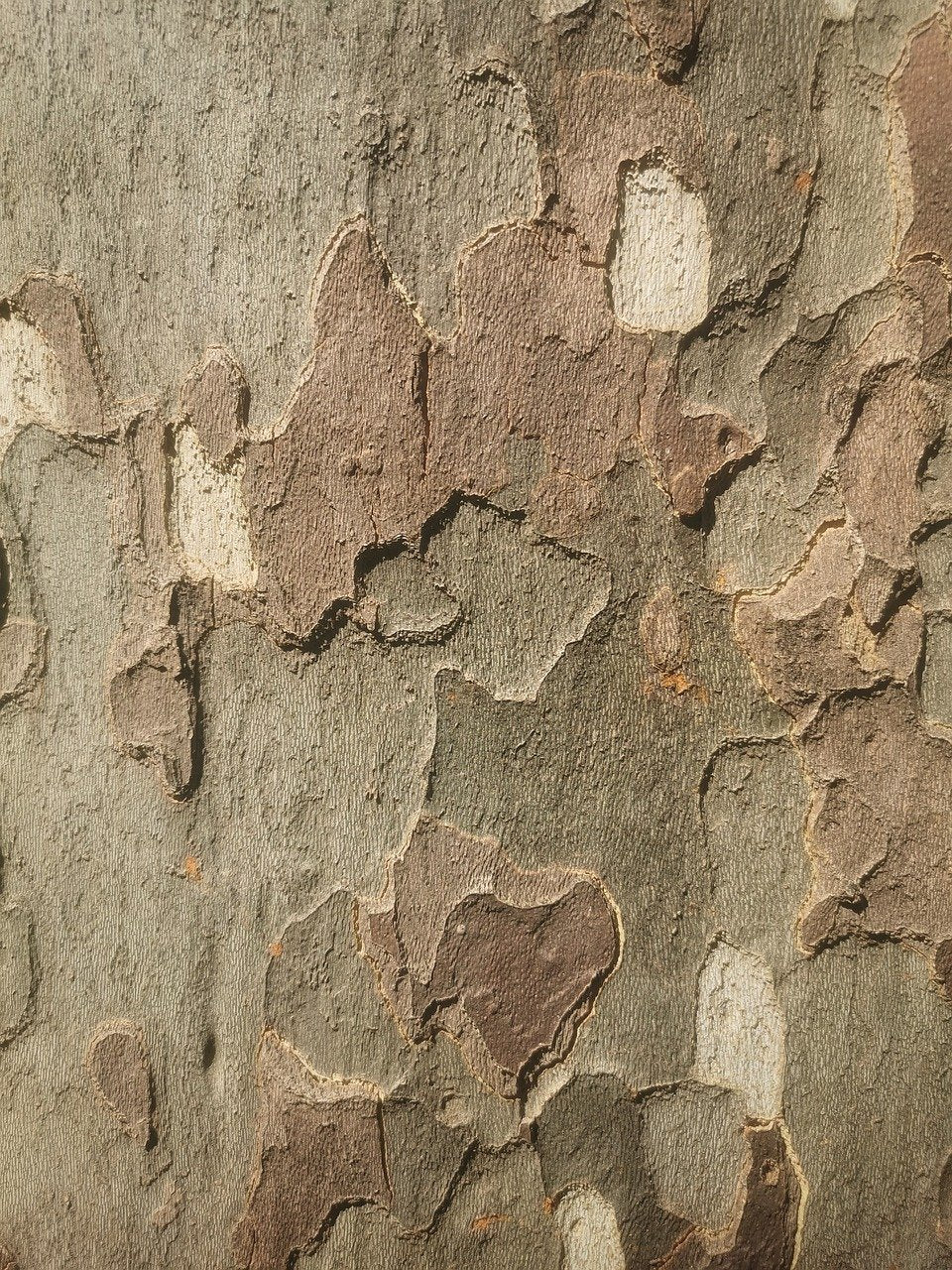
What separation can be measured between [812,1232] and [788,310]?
82 cm

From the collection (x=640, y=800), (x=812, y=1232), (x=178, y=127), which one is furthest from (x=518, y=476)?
(x=812, y=1232)

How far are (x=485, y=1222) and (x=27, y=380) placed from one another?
0.91 metres

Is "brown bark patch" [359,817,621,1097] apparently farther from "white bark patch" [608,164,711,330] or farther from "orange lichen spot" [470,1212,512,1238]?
"white bark patch" [608,164,711,330]

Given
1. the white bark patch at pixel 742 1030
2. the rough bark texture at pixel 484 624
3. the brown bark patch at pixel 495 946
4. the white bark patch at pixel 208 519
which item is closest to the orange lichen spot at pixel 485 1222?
the rough bark texture at pixel 484 624

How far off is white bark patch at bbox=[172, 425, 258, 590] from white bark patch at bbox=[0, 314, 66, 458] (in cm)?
13

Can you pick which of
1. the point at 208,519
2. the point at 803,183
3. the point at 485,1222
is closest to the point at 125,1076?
the point at 485,1222

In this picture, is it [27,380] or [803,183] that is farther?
[27,380]

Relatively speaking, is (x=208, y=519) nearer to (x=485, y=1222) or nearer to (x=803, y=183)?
(x=803, y=183)

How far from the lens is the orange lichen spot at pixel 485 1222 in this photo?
2.90 feet

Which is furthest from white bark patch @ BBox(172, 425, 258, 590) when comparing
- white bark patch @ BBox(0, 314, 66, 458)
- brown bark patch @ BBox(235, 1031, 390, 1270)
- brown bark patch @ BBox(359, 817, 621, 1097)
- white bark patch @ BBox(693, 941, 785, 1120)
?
white bark patch @ BBox(693, 941, 785, 1120)

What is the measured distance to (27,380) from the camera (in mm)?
886

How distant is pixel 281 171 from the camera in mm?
820

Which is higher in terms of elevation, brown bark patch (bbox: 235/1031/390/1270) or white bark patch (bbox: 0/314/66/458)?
white bark patch (bbox: 0/314/66/458)

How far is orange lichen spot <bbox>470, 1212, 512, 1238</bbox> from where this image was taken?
0.89m
